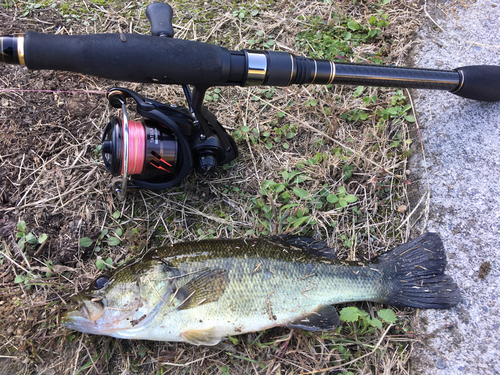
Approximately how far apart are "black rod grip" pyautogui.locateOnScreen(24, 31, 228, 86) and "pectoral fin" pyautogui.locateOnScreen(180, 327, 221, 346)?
68.2 inches

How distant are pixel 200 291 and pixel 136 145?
1.17m

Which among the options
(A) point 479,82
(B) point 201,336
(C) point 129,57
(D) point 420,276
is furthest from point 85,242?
(A) point 479,82

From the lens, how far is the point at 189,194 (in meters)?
3.02

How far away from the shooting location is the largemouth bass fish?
236 cm

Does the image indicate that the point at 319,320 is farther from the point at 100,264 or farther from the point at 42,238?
the point at 42,238

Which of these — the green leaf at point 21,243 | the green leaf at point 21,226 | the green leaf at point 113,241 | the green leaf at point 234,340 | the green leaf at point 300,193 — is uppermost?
the green leaf at point 300,193

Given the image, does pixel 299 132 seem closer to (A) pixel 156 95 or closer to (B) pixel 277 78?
(B) pixel 277 78

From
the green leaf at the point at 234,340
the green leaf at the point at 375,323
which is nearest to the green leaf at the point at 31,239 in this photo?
the green leaf at the point at 234,340

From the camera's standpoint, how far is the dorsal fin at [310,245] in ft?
8.77

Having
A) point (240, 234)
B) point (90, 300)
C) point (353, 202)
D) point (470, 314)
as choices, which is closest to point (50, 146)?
point (90, 300)

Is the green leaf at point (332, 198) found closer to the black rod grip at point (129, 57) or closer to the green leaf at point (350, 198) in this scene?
the green leaf at point (350, 198)

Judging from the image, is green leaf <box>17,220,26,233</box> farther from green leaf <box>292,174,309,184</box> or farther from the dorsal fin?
green leaf <box>292,174,309,184</box>

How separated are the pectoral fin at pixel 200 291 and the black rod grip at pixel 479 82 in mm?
2486

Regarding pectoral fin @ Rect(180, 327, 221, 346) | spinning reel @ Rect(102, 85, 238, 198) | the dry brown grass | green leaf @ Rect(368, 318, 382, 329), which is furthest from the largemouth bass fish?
spinning reel @ Rect(102, 85, 238, 198)
